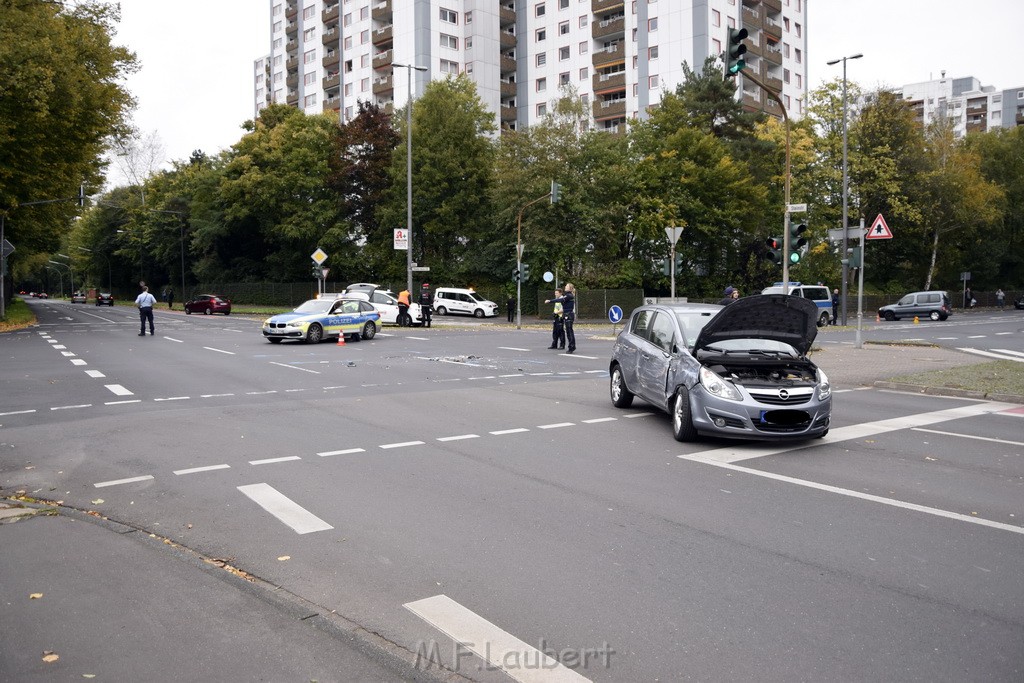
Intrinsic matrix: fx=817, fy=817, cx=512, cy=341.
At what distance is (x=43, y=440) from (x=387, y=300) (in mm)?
30480

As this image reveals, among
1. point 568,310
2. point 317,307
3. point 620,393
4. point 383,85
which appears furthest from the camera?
point 383,85

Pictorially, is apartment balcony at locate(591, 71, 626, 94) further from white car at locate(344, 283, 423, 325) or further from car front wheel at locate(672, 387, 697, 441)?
car front wheel at locate(672, 387, 697, 441)

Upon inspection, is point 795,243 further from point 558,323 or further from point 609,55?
point 609,55

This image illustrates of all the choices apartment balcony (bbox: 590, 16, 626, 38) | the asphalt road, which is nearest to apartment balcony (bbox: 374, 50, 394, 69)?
apartment balcony (bbox: 590, 16, 626, 38)

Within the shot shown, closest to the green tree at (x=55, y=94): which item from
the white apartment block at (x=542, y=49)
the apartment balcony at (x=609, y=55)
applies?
the white apartment block at (x=542, y=49)

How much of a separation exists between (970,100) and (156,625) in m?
147

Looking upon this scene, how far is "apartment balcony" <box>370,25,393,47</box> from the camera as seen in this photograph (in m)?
70.6

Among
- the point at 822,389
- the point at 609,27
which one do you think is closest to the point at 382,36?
the point at 609,27

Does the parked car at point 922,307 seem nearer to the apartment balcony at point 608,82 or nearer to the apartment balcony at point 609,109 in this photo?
the apartment balcony at point 609,109

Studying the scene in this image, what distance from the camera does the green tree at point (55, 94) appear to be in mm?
27812

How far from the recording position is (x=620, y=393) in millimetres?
11938

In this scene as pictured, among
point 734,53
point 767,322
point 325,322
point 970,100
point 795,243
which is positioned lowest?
point 325,322

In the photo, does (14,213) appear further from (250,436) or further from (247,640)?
(247,640)

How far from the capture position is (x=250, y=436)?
31.0 feet
